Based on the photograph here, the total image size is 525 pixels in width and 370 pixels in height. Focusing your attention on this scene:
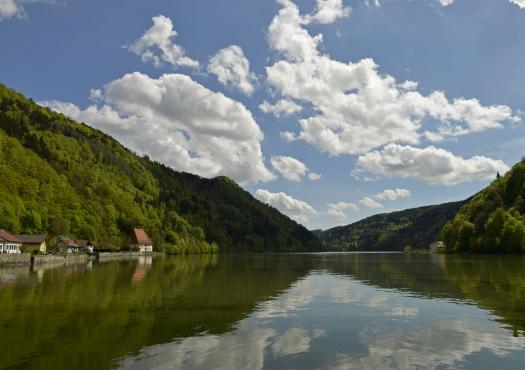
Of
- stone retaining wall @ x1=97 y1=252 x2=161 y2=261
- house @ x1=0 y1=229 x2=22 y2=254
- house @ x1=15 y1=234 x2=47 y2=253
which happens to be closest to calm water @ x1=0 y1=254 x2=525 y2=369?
house @ x1=0 y1=229 x2=22 y2=254

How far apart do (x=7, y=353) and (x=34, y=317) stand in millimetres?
9914

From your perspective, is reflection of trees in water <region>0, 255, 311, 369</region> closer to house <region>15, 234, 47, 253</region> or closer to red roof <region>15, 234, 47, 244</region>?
house <region>15, 234, 47, 253</region>

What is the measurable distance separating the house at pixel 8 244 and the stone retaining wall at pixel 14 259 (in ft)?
27.7

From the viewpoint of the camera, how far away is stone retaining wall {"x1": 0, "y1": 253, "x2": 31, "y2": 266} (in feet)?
269

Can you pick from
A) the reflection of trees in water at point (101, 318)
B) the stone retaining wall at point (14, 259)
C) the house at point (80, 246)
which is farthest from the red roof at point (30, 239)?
the reflection of trees in water at point (101, 318)

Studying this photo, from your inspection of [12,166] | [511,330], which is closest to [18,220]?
[12,166]

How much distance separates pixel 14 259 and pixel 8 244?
62.5 ft

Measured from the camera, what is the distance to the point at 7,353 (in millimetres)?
20516

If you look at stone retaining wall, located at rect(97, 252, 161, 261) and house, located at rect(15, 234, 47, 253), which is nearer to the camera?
house, located at rect(15, 234, 47, 253)

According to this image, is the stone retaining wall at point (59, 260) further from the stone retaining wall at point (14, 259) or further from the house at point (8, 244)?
the house at point (8, 244)

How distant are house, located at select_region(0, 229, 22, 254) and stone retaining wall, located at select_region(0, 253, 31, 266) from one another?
8444mm

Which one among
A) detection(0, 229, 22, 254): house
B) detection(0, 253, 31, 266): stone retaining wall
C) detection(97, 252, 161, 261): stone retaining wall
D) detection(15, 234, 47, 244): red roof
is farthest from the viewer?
detection(97, 252, 161, 261): stone retaining wall

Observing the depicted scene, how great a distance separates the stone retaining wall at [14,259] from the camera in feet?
269

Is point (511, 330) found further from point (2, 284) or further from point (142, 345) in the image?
point (2, 284)
